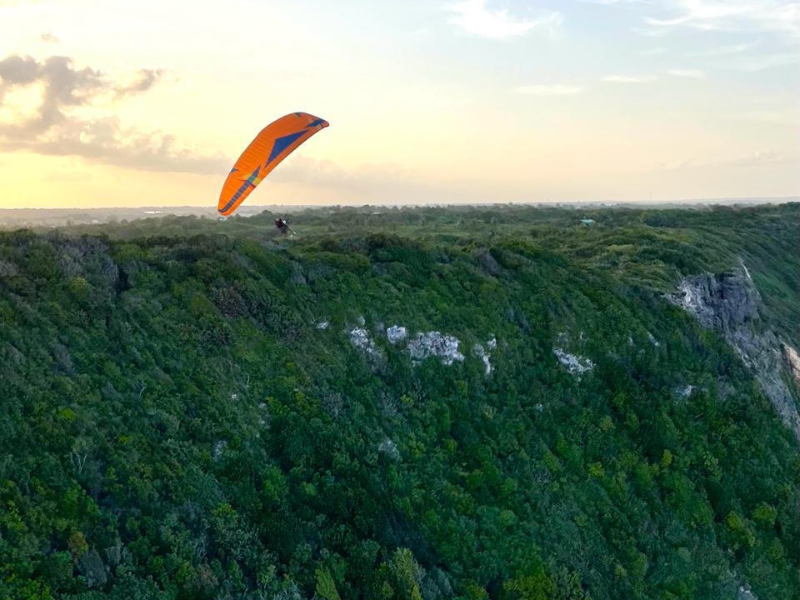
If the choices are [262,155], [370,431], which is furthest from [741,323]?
[262,155]

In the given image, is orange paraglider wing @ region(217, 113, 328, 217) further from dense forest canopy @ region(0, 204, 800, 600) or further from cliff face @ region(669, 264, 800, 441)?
cliff face @ region(669, 264, 800, 441)

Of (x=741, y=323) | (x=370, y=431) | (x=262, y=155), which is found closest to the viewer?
(x=370, y=431)

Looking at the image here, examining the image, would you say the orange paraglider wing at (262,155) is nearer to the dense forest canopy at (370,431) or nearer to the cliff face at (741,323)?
the dense forest canopy at (370,431)

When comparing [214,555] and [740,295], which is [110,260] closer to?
[214,555]

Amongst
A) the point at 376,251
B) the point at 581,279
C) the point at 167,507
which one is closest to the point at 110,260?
the point at 167,507

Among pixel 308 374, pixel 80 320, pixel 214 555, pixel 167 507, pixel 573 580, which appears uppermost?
pixel 80 320

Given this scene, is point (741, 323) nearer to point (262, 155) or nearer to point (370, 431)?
point (370, 431)

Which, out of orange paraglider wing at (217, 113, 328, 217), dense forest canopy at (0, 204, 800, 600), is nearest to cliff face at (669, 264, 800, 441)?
dense forest canopy at (0, 204, 800, 600)

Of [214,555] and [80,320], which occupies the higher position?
[80,320]
